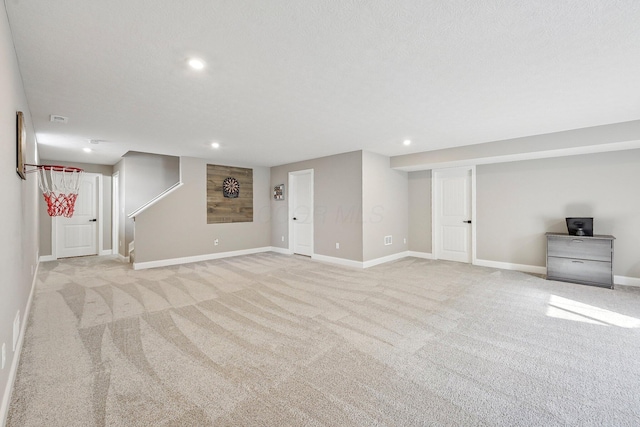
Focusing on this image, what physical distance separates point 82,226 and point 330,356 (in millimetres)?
7438

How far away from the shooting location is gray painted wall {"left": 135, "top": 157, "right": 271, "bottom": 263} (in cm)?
553

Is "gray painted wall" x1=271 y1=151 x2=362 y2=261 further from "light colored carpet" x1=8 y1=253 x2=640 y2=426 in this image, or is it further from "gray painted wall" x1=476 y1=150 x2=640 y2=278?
"gray painted wall" x1=476 y1=150 x2=640 y2=278

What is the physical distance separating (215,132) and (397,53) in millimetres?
2974

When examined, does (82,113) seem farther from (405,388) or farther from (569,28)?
(569,28)

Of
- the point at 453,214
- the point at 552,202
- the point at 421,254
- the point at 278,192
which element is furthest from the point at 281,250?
the point at 552,202

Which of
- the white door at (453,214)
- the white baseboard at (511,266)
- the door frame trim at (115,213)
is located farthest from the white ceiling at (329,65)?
the door frame trim at (115,213)

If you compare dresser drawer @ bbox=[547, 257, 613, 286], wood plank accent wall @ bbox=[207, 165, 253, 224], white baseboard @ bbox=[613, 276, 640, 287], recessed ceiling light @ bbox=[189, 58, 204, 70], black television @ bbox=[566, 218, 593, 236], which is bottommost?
white baseboard @ bbox=[613, 276, 640, 287]

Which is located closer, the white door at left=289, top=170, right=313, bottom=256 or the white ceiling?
the white ceiling

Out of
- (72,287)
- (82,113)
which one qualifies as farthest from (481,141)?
(72,287)

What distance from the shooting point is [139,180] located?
625cm

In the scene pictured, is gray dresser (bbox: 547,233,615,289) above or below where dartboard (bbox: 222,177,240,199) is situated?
below

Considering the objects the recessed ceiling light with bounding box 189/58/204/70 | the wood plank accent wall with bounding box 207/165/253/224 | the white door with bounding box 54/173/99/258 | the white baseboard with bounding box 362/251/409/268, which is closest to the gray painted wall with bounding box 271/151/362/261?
the white baseboard with bounding box 362/251/409/268

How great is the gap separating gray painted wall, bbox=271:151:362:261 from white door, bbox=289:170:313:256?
0.22 m

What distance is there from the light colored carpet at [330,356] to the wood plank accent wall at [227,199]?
268cm
